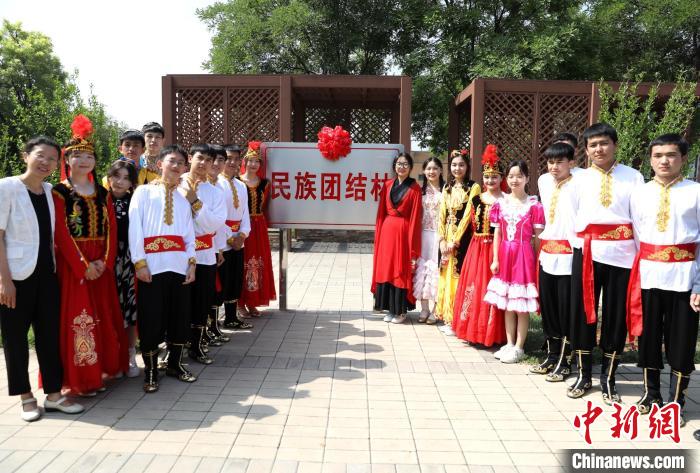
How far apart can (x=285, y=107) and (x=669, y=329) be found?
6586mm

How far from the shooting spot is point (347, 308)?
5.98 meters

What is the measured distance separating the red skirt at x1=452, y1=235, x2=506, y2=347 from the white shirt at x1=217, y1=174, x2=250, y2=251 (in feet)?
6.67

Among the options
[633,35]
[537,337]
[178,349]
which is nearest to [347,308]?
[537,337]

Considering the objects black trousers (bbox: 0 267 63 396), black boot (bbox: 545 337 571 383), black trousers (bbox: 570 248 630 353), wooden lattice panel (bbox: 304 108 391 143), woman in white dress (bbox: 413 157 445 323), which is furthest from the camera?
wooden lattice panel (bbox: 304 108 391 143)

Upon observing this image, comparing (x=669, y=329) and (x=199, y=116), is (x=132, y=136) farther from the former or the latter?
(x=199, y=116)

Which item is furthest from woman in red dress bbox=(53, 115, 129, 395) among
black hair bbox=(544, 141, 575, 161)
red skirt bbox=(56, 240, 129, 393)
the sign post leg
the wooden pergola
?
the wooden pergola

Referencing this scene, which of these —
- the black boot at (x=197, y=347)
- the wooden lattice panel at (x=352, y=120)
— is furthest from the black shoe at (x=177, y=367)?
the wooden lattice panel at (x=352, y=120)

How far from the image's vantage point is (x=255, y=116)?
27.7 feet

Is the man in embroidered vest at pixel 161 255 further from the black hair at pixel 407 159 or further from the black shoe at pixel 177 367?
the black hair at pixel 407 159

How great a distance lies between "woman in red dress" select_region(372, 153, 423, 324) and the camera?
5.09 metres

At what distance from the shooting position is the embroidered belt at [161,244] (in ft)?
10.8

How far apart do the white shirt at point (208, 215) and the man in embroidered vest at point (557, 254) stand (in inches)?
97.4

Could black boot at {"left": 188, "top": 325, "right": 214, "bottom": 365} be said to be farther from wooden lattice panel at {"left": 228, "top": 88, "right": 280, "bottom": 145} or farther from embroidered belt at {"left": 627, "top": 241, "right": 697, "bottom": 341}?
wooden lattice panel at {"left": 228, "top": 88, "right": 280, "bottom": 145}

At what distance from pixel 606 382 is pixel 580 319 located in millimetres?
438
